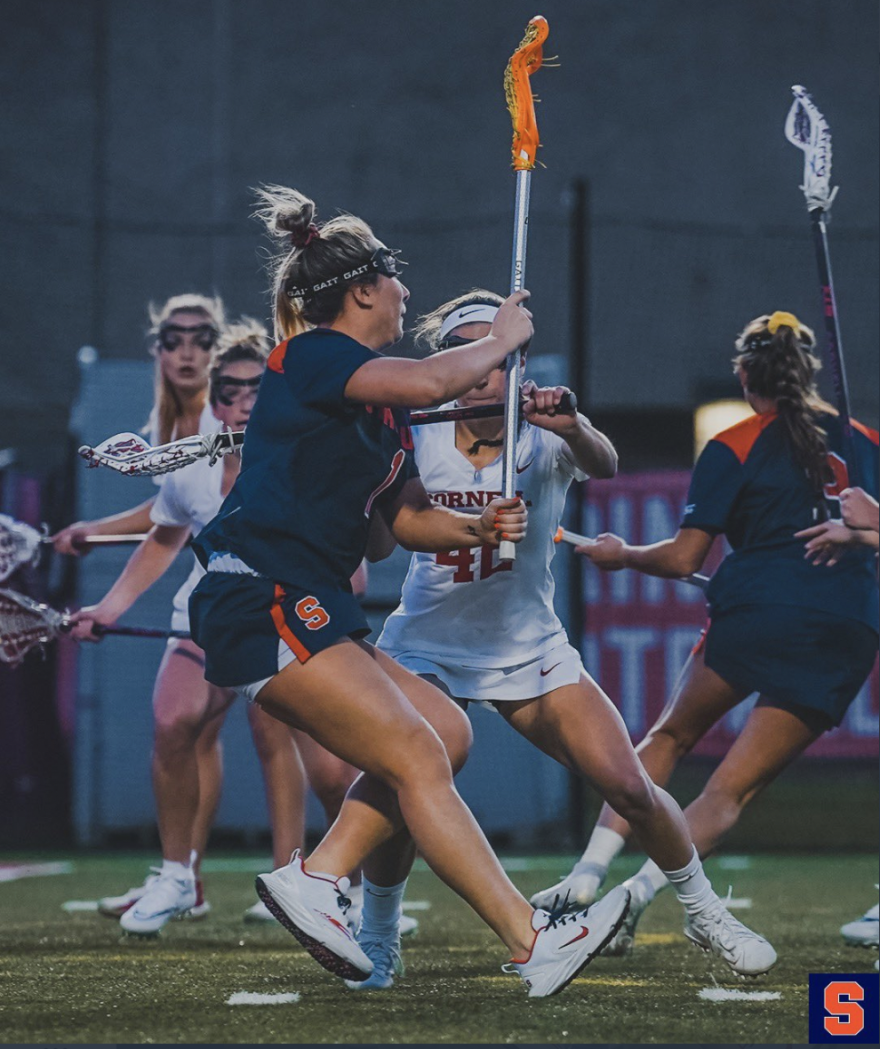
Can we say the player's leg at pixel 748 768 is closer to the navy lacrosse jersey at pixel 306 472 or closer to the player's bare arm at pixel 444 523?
the player's bare arm at pixel 444 523

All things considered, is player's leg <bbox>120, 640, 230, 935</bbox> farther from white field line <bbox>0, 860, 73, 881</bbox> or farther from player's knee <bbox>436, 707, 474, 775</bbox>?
white field line <bbox>0, 860, 73, 881</bbox>

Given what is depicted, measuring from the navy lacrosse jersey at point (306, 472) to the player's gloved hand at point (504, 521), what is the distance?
0.80 feet

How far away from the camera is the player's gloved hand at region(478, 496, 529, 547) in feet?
11.5

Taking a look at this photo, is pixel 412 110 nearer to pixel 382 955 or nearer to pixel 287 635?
pixel 382 955

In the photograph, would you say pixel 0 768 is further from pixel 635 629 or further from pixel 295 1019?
pixel 295 1019

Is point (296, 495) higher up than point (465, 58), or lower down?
lower down

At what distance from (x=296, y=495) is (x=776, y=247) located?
25.1 ft

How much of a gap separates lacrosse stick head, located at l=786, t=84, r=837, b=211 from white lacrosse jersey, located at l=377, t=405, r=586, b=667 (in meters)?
1.19

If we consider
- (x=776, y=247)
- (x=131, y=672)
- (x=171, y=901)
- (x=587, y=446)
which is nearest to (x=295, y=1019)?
(x=587, y=446)

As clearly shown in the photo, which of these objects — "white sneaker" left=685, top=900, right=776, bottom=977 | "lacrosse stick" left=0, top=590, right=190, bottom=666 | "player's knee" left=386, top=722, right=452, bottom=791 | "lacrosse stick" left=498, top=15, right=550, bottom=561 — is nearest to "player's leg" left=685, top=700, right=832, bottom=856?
→ "white sneaker" left=685, top=900, right=776, bottom=977

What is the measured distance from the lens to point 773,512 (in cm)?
472

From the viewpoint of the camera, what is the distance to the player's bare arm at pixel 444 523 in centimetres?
352

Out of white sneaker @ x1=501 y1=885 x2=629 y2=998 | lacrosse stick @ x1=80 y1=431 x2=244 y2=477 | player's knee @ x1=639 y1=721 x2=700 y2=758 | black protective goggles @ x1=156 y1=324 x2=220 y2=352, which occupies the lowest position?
white sneaker @ x1=501 y1=885 x2=629 y2=998

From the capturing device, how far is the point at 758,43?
1477 cm
